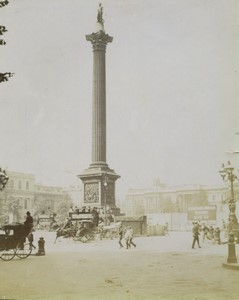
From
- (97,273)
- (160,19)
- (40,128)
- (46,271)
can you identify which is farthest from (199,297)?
(40,128)

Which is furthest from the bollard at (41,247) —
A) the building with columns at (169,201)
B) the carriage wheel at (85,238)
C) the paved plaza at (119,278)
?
the building with columns at (169,201)

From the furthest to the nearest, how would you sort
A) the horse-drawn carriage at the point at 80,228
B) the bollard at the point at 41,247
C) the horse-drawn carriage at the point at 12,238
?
the horse-drawn carriage at the point at 80,228 → the bollard at the point at 41,247 → the horse-drawn carriage at the point at 12,238

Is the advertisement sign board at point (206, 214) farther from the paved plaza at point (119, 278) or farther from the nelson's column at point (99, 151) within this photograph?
the paved plaza at point (119, 278)

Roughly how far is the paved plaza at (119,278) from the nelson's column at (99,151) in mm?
9643

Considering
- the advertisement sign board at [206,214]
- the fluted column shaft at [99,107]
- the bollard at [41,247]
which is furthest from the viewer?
the fluted column shaft at [99,107]

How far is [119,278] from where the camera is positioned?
938 centimetres

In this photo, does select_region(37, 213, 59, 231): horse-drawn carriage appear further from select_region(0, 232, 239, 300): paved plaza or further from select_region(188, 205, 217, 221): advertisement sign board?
select_region(0, 232, 239, 300): paved plaza

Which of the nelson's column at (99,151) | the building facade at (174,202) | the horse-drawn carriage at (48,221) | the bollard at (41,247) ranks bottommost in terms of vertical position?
the bollard at (41,247)

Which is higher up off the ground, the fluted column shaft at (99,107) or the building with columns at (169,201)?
the fluted column shaft at (99,107)

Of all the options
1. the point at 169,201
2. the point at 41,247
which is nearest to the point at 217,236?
the point at 41,247

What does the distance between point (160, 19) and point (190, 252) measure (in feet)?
23.5

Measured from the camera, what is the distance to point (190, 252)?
1459 centimetres

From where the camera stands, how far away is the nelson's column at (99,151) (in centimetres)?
2264

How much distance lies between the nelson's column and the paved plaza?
380 inches
